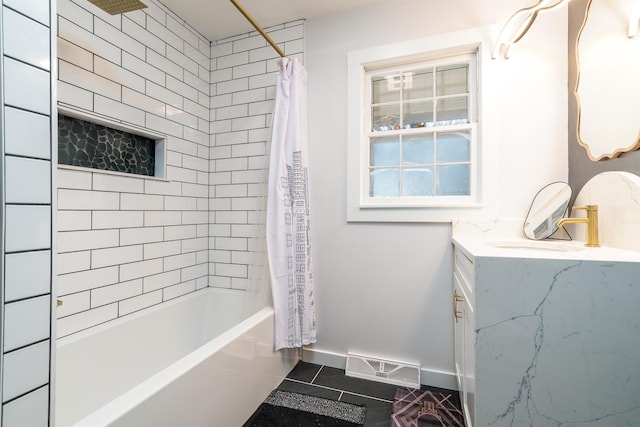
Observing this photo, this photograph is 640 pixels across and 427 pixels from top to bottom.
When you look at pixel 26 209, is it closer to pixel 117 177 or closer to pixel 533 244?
pixel 117 177

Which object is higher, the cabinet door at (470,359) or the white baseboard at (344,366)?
the cabinet door at (470,359)

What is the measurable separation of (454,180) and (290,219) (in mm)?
1101

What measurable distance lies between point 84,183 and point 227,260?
3.62ft

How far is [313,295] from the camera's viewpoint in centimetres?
203

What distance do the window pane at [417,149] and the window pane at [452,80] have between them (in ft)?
1.03

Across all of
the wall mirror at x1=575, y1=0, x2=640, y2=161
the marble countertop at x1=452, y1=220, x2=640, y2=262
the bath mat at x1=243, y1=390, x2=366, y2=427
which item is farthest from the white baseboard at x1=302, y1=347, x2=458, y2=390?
the wall mirror at x1=575, y1=0, x2=640, y2=161

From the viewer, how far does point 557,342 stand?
0.93 metres

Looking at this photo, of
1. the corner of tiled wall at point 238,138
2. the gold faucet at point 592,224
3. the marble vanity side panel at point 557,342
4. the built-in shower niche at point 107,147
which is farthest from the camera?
the corner of tiled wall at point 238,138

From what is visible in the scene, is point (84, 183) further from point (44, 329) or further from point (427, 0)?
point (427, 0)

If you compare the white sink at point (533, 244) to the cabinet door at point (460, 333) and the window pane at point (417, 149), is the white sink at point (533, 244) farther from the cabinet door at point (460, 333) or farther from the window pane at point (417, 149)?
the window pane at point (417, 149)

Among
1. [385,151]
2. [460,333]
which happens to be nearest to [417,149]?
[385,151]

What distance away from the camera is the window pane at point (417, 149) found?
1942mm

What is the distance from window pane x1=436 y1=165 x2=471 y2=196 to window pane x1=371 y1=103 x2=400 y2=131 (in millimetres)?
452

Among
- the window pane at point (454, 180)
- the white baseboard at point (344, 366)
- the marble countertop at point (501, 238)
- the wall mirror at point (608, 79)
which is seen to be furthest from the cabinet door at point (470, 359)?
the wall mirror at point (608, 79)
